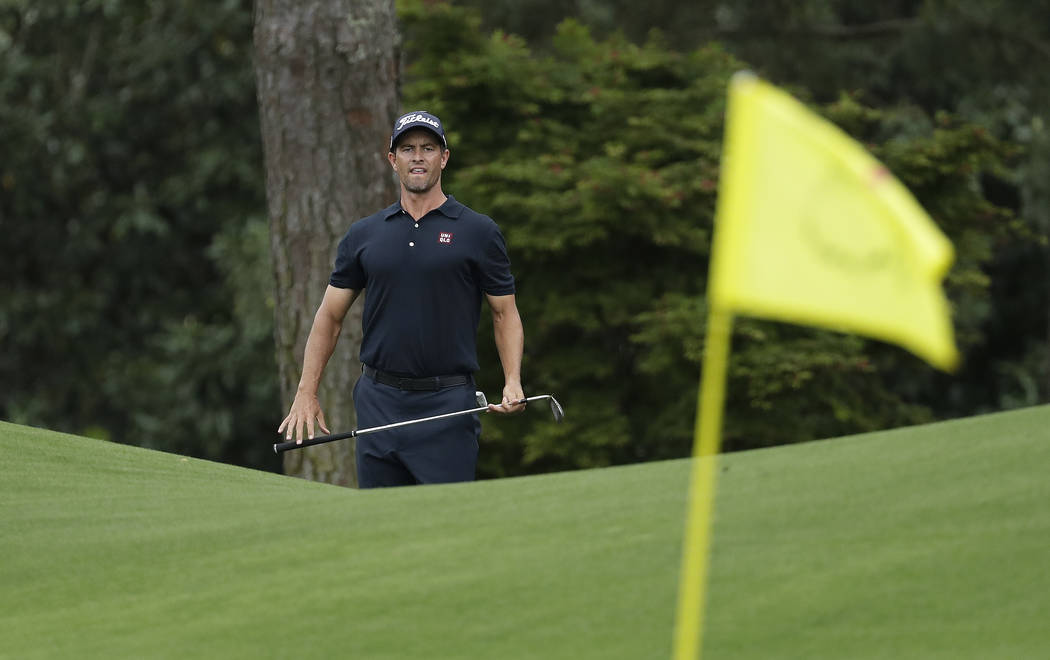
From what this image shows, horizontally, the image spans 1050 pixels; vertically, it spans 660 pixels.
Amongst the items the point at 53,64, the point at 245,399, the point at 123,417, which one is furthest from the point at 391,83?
the point at 123,417

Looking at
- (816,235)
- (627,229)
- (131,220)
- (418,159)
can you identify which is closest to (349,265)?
(418,159)

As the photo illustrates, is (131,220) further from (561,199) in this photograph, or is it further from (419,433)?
(419,433)

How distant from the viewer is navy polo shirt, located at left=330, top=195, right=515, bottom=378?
19.9 feet

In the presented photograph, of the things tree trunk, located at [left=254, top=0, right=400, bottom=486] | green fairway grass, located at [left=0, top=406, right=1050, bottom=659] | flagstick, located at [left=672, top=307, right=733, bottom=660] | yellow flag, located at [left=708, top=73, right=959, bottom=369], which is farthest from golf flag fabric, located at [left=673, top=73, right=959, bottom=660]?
tree trunk, located at [left=254, top=0, right=400, bottom=486]

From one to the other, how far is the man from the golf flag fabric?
11.8 ft

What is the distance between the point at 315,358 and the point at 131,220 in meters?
14.5

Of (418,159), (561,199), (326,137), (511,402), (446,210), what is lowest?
(511,402)

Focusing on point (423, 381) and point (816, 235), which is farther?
point (423, 381)

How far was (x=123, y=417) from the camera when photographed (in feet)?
72.6

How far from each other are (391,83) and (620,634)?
5.82 m

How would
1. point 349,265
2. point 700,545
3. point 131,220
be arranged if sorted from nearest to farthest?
point 700,545, point 349,265, point 131,220

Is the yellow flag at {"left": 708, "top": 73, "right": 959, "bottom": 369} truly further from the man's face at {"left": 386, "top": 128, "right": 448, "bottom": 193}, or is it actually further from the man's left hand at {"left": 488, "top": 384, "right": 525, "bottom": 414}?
the man's face at {"left": 386, "top": 128, "right": 448, "bottom": 193}

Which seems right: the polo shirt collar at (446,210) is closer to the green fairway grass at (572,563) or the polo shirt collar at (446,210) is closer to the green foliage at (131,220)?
the green fairway grass at (572,563)

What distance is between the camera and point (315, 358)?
6465 mm
